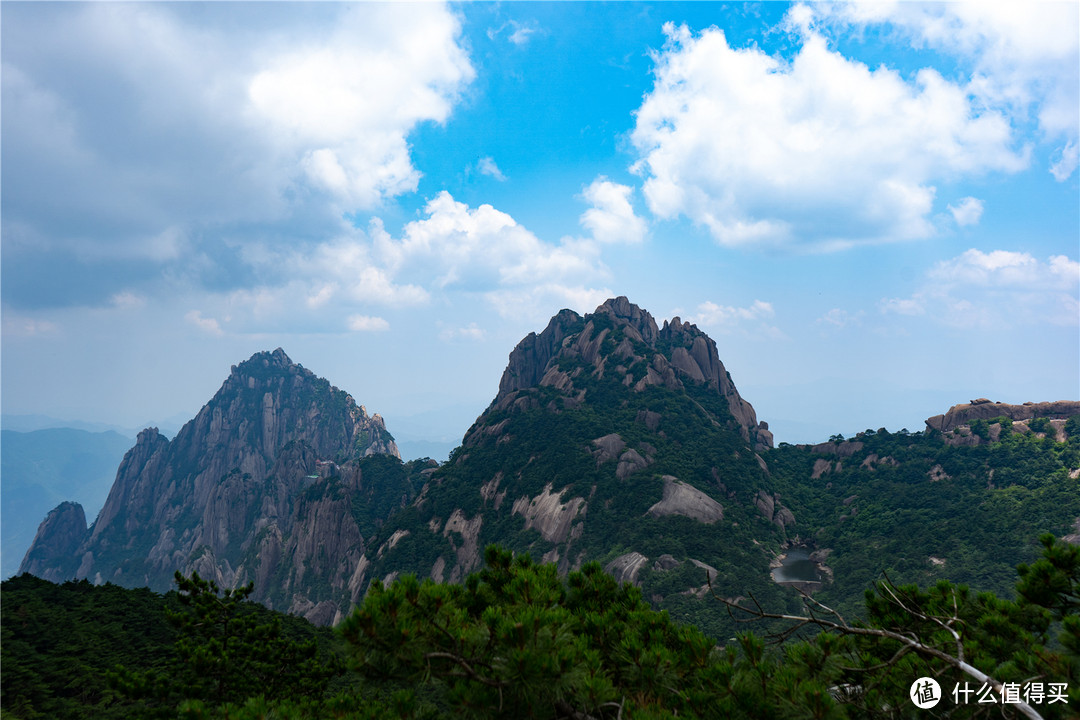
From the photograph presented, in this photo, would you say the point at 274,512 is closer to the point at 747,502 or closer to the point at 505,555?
the point at 747,502

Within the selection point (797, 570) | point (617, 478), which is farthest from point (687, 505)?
point (797, 570)

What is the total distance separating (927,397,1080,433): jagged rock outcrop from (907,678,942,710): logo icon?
100m

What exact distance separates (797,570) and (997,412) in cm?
5400

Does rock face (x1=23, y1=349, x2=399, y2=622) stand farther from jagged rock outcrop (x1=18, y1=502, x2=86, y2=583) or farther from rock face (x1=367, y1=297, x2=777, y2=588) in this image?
rock face (x1=367, y1=297, x2=777, y2=588)

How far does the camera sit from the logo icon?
6.74 metres

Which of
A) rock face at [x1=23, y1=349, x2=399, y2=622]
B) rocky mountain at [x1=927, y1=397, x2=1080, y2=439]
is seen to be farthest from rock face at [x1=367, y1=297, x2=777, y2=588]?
rocky mountain at [x1=927, y1=397, x2=1080, y2=439]

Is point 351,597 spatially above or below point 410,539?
below

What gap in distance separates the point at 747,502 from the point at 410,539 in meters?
52.5

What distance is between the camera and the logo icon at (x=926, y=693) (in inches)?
265

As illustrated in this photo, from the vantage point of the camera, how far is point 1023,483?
64.9m

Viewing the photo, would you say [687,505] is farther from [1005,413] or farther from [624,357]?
[1005,413]

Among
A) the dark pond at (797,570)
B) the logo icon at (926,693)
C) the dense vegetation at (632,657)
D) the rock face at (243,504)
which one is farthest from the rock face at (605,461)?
the logo icon at (926,693)

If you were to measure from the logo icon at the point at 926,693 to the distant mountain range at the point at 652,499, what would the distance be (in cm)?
2483

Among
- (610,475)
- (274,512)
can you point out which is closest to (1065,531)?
(610,475)
